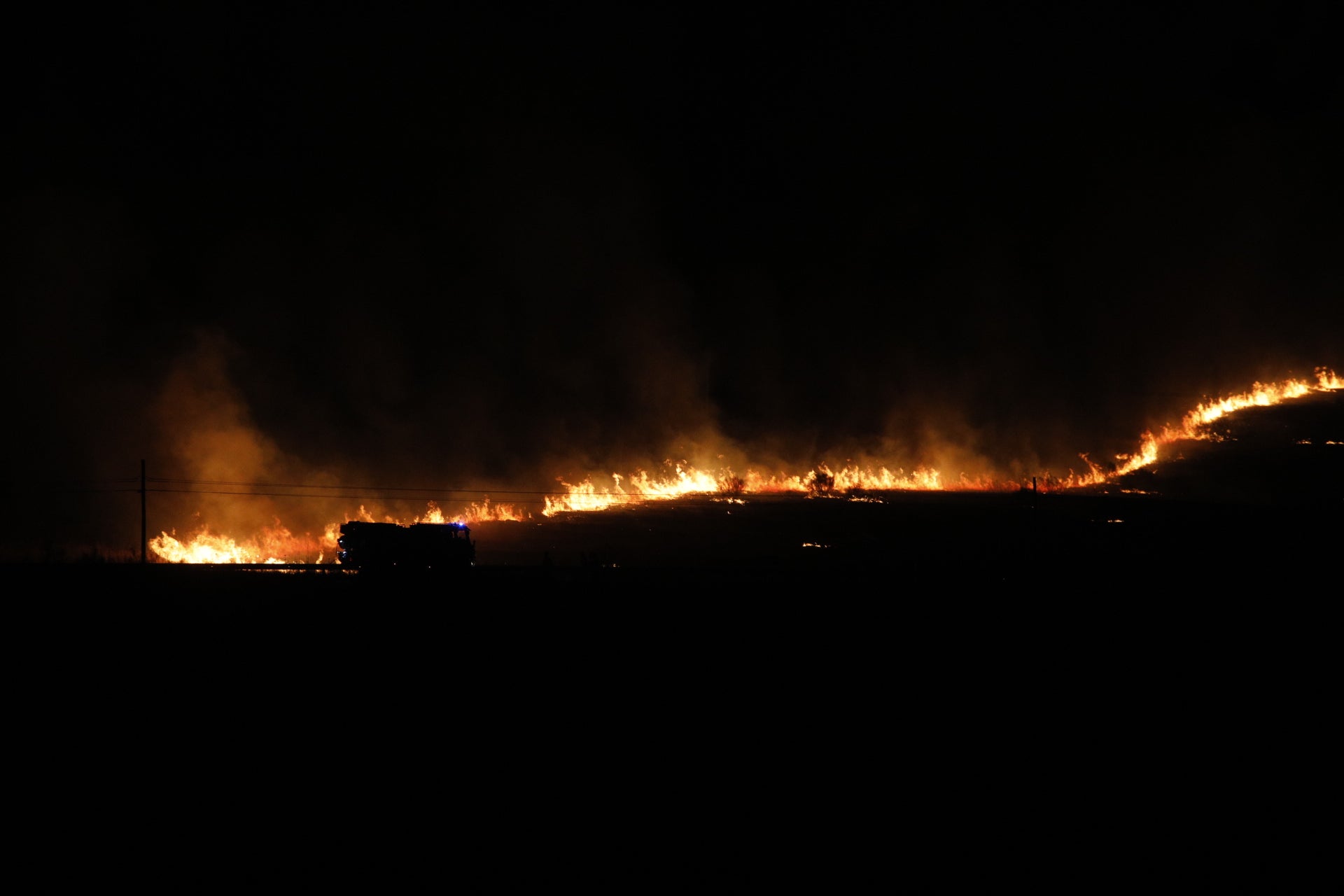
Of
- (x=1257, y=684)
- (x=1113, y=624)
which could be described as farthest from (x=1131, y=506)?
(x=1257, y=684)

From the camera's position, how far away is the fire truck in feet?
80.4

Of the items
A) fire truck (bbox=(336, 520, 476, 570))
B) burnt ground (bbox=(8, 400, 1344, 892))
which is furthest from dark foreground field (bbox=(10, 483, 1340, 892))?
fire truck (bbox=(336, 520, 476, 570))

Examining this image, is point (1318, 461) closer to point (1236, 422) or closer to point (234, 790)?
point (1236, 422)

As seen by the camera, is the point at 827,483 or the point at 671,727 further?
the point at 827,483

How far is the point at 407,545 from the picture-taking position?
25000 millimetres

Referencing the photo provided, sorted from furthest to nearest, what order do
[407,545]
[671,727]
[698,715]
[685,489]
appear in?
[685,489], [407,545], [698,715], [671,727]

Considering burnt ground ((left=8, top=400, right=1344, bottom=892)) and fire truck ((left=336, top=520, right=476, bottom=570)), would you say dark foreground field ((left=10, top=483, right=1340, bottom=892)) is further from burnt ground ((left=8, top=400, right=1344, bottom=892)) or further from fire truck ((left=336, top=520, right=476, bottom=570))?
fire truck ((left=336, top=520, right=476, bottom=570))

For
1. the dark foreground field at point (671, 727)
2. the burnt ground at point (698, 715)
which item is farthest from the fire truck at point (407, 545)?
the dark foreground field at point (671, 727)

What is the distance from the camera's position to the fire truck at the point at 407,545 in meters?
24.5

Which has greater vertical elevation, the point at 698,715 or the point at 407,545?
the point at 407,545

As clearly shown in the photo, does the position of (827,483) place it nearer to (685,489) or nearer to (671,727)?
(685,489)

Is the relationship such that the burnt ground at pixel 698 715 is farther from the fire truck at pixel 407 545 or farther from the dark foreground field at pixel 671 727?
the fire truck at pixel 407 545

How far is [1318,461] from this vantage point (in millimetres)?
54219

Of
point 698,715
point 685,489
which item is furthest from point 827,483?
point 698,715
